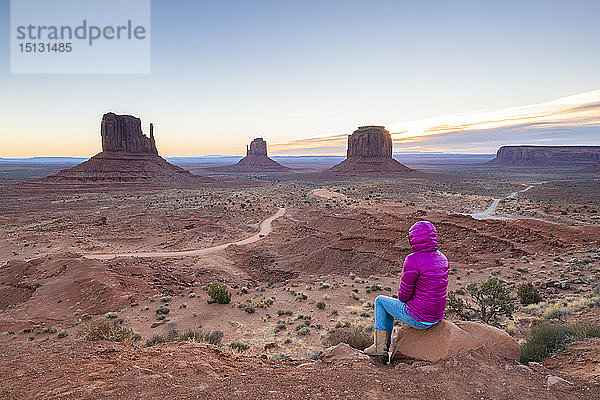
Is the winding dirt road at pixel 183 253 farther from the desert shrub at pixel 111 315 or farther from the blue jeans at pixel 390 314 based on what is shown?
the blue jeans at pixel 390 314

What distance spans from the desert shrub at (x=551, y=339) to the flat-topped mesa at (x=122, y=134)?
88022 millimetres

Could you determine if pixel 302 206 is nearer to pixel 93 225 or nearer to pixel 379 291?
pixel 93 225

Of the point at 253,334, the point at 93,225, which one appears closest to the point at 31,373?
the point at 253,334

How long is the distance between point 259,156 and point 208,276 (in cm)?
14347

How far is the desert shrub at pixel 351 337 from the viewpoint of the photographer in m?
6.57

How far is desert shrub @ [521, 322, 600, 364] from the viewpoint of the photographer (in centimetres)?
526

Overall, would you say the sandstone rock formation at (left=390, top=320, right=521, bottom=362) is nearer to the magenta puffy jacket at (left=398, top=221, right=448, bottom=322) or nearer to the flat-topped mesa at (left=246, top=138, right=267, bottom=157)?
the magenta puffy jacket at (left=398, top=221, right=448, bottom=322)

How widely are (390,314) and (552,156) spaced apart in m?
198

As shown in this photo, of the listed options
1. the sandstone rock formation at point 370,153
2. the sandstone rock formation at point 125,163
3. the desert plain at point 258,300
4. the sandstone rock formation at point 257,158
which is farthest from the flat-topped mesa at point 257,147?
the desert plain at point 258,300

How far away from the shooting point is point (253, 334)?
341 inches

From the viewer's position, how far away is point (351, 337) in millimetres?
6961

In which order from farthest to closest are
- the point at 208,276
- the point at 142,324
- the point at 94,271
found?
1. the point at 208,276
2. the point at 94,271
3. the point at 142,324

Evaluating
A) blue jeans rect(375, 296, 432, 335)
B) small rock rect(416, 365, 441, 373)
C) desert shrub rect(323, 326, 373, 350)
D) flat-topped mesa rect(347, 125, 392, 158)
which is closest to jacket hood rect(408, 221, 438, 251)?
blue jeans rect(375, 296, 432, 335)

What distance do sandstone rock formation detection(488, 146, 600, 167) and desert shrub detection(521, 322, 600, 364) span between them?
181 m
